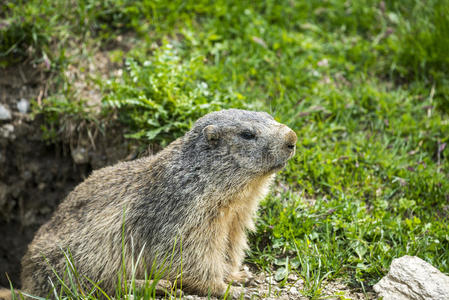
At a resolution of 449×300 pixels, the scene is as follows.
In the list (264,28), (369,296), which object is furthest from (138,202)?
(264,28)

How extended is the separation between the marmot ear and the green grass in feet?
3.91

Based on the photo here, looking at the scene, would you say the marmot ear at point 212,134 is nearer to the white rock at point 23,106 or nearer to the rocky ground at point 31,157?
the rocky ground at point 31,157

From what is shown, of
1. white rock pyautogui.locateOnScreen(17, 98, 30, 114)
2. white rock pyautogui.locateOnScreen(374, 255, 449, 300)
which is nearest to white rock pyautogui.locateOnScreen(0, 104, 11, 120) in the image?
white rock pyautogui.locateOnScreen(17, 98, 30, 114)

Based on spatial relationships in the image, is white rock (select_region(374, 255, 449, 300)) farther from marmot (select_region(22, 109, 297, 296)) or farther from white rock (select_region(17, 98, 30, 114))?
white rock (select_region(17, 98, 30, 114))

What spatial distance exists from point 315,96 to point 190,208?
9.38 feet

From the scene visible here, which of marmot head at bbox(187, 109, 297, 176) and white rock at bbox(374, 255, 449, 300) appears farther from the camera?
marmot head at bbox(187, 109, 297, 176)

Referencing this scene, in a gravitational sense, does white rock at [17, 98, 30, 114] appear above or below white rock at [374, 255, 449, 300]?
above

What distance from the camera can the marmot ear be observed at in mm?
4078

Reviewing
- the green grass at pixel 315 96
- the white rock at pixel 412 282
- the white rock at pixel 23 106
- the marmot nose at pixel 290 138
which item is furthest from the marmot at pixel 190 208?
the white rock at pixel 23 106

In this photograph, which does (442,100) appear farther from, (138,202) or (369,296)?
(138,202)

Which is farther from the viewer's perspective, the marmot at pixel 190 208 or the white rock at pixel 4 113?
the white rock at pixel 4 113

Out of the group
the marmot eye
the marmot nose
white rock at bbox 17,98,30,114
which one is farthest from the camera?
white rock at bbox 17,98,30,114

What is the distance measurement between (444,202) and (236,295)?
97.7 inches

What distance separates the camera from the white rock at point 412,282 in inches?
150
